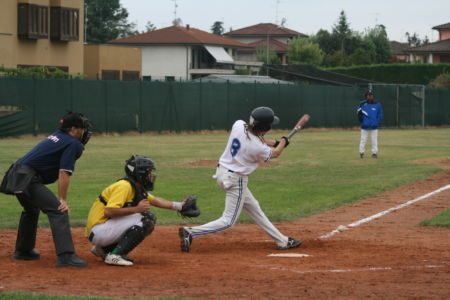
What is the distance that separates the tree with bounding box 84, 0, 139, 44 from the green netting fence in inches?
2392

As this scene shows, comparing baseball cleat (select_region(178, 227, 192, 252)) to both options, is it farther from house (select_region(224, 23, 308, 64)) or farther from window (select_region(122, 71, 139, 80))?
house (select_region(224, 23, 308, 64))

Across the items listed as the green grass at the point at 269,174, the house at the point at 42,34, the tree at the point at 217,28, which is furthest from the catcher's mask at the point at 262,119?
the tree at the point at 217,28

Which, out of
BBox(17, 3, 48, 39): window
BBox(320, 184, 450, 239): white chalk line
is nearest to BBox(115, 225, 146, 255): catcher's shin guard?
BBox(320, 184, 450, 239): white chalk line

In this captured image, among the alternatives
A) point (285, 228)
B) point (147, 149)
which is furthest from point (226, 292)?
point (147, 149)

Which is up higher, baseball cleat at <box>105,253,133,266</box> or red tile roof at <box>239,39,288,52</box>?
red tile roof at <box>239,39,288,52</box>

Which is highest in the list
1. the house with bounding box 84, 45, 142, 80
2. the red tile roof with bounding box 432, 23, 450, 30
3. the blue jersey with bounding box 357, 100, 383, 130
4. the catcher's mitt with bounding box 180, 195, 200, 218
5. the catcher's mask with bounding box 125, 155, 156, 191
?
the red tile roof with bounding box 432, 23, 450, 30

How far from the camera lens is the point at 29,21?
47344mm

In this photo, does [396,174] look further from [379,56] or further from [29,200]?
[379,56]

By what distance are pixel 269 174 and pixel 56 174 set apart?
12399 millimetres

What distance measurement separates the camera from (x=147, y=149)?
3022 cm

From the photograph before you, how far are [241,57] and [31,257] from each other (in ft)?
320

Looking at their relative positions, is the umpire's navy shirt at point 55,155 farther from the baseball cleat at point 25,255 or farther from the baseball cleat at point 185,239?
the baseball cleat at point 185,239

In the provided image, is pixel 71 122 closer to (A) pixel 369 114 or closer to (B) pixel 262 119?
(B) pixel 262 119

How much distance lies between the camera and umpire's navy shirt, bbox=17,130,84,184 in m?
8.95
